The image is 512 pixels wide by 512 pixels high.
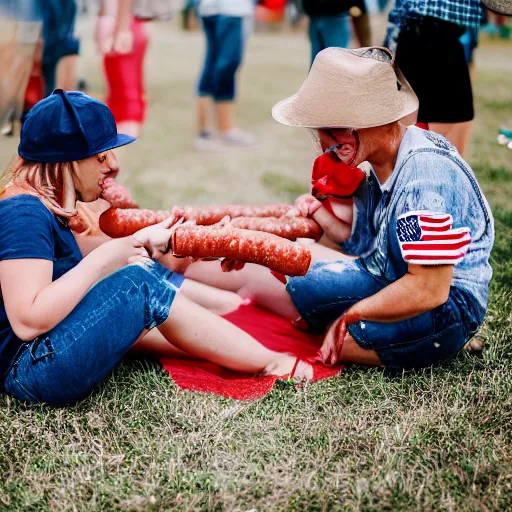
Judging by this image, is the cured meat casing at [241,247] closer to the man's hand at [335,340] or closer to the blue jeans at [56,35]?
the man's hand at [335,340]

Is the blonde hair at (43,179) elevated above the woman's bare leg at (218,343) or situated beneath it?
elevated above

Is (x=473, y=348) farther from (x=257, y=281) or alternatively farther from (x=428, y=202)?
(x=257, y=281)

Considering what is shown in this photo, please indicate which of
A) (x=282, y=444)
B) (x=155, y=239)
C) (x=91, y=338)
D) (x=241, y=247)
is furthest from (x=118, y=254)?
(x=282, y=444)

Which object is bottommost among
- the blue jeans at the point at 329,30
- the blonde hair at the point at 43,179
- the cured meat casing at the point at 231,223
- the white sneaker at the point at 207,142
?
the white sneaker at the point at 207,142

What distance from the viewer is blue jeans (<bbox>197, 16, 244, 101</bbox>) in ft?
19.7

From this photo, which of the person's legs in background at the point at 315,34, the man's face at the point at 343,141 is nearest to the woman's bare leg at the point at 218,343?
the man's face at the point at 343,141

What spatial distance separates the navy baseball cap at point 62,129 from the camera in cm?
223

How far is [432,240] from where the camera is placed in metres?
2.20

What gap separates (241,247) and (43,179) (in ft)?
2.42

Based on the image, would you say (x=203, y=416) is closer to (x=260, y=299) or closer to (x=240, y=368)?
(x=240, y=368)

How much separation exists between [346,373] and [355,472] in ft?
1.84

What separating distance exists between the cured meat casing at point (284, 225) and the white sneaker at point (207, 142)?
11.4 ft

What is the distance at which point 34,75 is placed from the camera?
5137mm

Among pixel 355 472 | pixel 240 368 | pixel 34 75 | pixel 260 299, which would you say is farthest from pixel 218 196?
pixel 355 472
